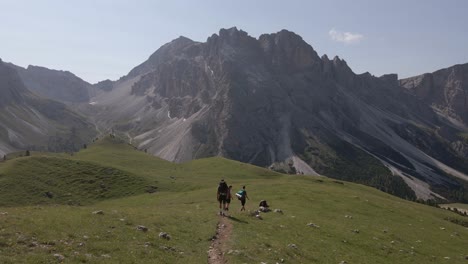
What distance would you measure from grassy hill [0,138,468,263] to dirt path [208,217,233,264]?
1.84 ft

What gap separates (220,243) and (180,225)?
550 centimetres

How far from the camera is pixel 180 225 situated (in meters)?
36.8

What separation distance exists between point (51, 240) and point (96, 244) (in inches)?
107

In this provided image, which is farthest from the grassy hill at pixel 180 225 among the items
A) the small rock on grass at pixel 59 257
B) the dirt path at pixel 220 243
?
the dirt path at pixel 220 243

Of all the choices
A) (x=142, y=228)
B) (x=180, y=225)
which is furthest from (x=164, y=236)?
(x=180, y=225)

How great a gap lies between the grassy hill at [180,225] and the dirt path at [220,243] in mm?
561

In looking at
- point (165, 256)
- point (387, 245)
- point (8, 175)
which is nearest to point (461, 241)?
point (387, 245)

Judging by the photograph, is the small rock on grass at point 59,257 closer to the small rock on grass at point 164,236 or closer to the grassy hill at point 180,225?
the grassy hill at point 180,225

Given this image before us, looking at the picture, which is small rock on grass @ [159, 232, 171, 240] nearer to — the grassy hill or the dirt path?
the grassy hill

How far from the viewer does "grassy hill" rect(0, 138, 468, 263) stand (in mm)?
26438

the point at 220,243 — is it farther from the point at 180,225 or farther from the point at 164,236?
the point at 180,225

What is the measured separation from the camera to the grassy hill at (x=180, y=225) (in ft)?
86.7

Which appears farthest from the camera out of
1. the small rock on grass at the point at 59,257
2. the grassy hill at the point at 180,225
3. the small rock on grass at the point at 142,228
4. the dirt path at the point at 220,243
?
the small rock on grass at the point at 142,228

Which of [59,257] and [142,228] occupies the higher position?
[59,257]
